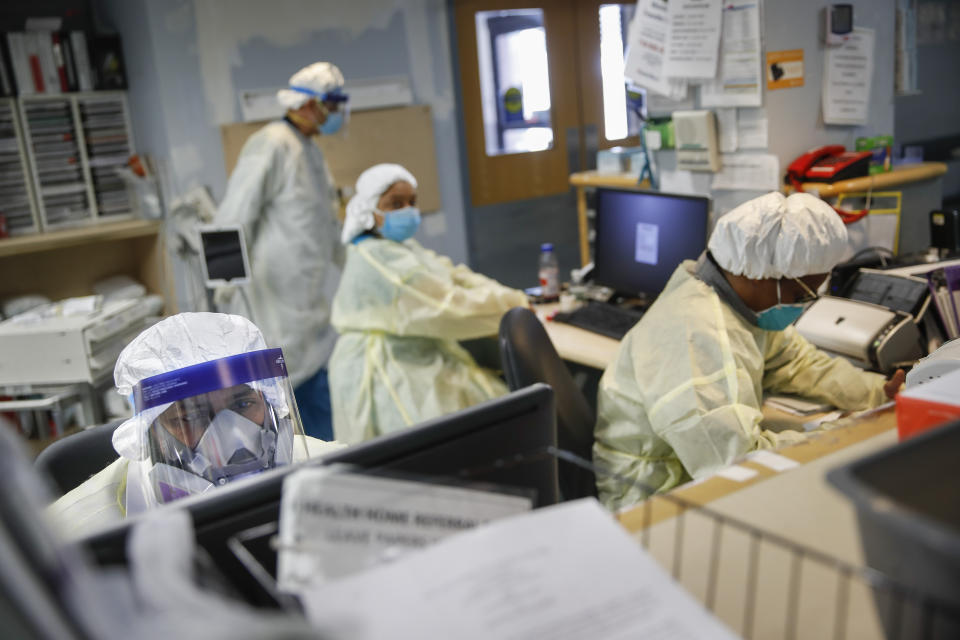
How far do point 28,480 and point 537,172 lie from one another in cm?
471

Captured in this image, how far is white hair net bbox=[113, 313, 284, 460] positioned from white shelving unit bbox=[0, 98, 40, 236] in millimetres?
2785

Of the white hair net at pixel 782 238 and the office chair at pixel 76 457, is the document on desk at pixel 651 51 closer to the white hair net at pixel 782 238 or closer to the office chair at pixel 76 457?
the white hair net at pixel 782 238

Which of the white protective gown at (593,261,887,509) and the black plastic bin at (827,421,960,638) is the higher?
the black plastic bin at (827,421,960,638)

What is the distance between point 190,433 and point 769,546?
92 cm

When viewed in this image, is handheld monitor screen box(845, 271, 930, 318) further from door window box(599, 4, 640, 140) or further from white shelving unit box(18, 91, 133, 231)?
white shelving unit box(18, 91, 133, 231)

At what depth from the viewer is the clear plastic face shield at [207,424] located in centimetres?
124

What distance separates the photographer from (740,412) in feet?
5.23

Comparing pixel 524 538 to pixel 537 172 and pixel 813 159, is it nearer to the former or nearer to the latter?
pixel 813 159

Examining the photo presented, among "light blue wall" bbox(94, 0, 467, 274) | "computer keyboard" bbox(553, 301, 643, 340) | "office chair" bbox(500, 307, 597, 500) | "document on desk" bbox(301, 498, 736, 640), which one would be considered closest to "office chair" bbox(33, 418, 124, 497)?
"office chair" bbox(500, 307, 597, 500)

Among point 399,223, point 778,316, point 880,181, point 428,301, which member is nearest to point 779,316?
point 778,316

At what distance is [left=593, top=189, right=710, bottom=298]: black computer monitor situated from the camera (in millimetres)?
2559

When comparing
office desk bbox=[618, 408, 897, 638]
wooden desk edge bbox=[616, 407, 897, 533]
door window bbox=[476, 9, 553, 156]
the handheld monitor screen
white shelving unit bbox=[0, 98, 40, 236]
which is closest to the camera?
office desk bbox=[618, 408, 897, 638]

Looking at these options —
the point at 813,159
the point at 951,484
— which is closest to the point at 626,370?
the point at 813,159

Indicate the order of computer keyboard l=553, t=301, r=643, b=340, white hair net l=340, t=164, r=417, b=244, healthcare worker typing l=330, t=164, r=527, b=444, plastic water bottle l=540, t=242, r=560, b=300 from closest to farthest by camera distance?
1. computer keyboard l=553, t=301, r=643, b=340
2. healthcare worker typing l=330, t=164, r=527, b=444
3. white hair net l=340, t=164, r=417, b=244
4. plastic water bottle l=540, t=242, r=560, b=300
